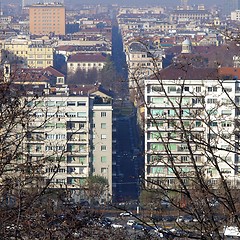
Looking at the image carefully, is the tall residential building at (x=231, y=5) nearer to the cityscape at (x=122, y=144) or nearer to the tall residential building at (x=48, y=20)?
the tall residential building at (x=48, y=20)

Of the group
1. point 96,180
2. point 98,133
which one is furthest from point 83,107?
point 96,180

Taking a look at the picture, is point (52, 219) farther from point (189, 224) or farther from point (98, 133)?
point (98, 133)

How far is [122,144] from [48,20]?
111ft

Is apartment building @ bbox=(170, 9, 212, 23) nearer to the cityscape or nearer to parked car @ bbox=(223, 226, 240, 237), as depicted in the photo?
the cityscape

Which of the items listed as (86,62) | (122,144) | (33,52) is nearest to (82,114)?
(122,144)

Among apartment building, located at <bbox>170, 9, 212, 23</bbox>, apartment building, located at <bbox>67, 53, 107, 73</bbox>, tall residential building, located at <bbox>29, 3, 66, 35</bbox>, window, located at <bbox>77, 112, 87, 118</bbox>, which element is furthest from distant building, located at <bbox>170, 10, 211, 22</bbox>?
window, located at <bbox>77, 112, 87, 118</bbox>

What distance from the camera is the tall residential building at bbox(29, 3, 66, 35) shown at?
46000 mm

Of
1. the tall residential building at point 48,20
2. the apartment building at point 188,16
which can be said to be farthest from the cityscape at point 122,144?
the apartment building at point 188,16

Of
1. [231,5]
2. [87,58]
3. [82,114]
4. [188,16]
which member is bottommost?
[82,114]

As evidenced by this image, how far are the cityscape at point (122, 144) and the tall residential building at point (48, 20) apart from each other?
38.0ft

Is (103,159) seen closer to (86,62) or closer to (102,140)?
(102,140)

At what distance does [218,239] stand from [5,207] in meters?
0.85

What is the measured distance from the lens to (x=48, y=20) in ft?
153

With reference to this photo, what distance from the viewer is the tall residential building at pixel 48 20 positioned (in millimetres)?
46000
